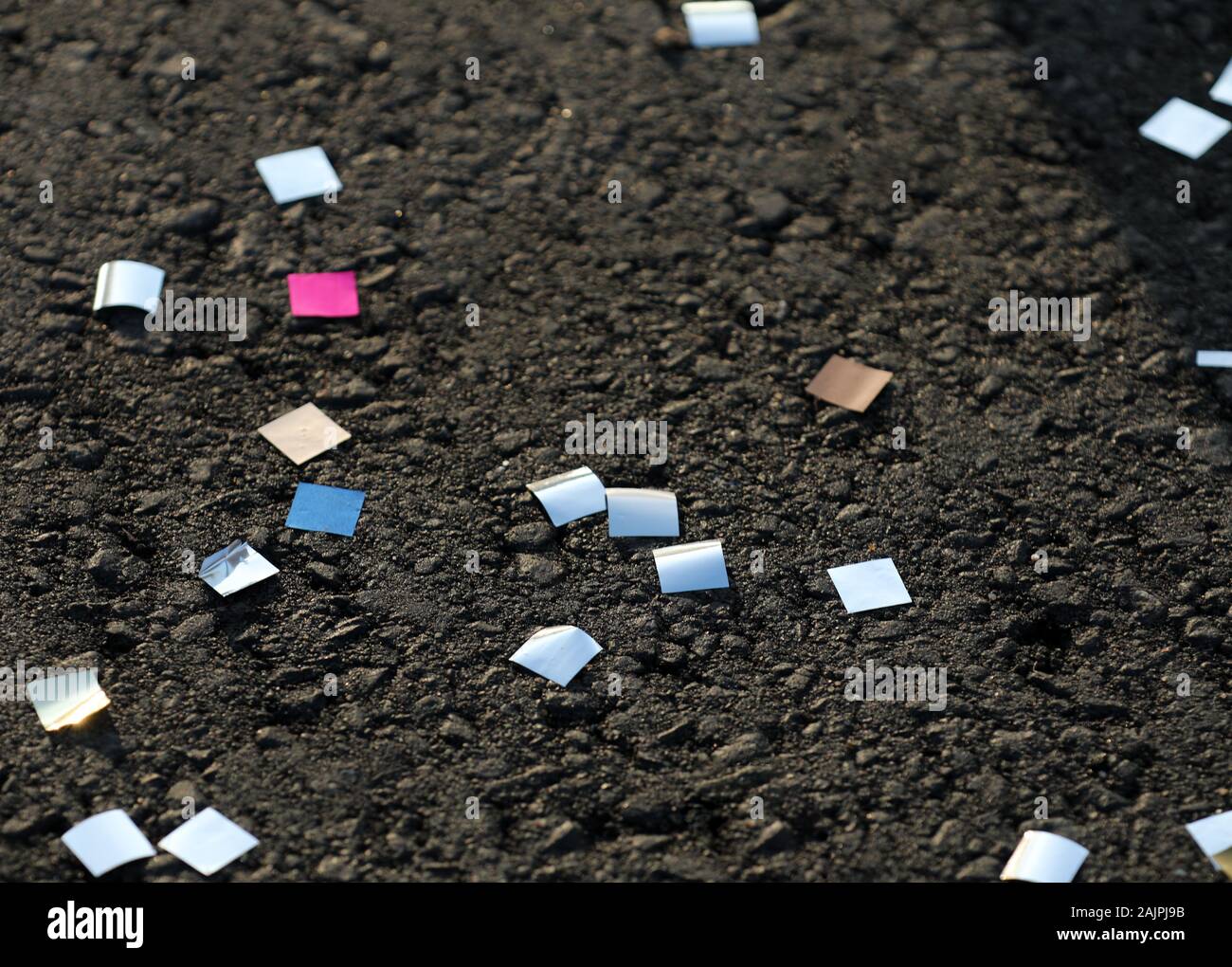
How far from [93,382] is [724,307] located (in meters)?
1.66

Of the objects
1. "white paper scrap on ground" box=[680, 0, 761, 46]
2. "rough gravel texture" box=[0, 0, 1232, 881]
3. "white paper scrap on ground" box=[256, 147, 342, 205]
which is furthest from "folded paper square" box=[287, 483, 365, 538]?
"white paper scrap on ground" box=[680, 0, 761, 46]

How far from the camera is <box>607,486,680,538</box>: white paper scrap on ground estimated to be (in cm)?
302

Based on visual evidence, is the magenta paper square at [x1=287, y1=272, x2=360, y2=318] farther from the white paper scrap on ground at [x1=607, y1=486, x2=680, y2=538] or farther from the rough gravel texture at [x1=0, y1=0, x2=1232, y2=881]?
the white paper scrap on ground at [x1=607, y1=486, x2=680, y2=538]

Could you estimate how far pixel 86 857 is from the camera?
2.45 metres

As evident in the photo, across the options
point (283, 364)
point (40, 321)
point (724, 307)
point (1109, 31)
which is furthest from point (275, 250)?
point (1109, 31)

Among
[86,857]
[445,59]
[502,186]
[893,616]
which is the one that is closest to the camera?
[86,857]

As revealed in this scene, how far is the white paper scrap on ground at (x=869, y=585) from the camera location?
2.92 meters

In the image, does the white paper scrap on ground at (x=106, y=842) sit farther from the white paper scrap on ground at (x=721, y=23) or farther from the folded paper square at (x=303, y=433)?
the white paper scrap on ground at (x=721, y=23)

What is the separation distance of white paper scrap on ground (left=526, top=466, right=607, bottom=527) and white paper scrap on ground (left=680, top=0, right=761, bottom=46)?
1833mm

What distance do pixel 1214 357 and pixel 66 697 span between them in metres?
2.94

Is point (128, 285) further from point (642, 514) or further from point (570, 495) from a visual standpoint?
point (642, 514)

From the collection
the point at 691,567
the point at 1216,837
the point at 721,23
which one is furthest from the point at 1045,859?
the point at 721,23

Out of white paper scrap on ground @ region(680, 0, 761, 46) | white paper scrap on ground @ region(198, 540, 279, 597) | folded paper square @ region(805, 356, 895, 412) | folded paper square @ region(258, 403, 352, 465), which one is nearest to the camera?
white paper scrap on ground @ region(198, 540, 279, 597)

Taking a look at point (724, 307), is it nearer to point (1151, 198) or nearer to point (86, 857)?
point (1151, 198)
